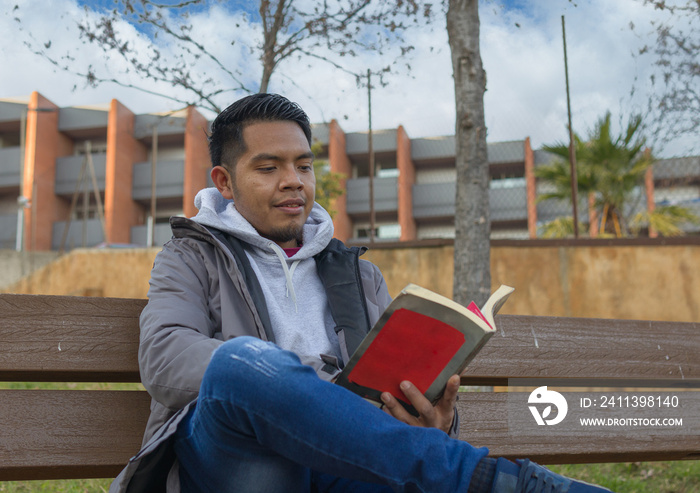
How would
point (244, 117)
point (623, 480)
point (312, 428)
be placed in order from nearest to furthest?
point (312, 428), point (244, 117), point (623, 480)

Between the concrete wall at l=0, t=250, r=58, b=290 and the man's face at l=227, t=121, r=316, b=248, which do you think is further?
Answer: the concrete wall at l=0, t=250, r=58, b=290

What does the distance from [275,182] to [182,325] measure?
734 mm

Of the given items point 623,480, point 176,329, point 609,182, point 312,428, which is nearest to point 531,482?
point 312,428

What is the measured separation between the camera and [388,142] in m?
27.4

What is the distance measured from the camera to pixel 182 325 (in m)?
1.87


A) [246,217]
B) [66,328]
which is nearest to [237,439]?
[66,328]

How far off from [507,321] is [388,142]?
25.3m

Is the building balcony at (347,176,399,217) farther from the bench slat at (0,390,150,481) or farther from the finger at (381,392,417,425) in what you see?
the finger at (381,392,417,425)

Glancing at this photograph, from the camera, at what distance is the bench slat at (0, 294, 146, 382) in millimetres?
2012

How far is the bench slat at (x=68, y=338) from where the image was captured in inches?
79.2

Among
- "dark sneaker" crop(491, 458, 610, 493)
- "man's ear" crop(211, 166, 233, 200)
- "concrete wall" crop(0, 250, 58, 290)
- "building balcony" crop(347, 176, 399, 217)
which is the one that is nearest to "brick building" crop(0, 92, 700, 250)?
"building balcony" crop(347, 176, 399, 217)

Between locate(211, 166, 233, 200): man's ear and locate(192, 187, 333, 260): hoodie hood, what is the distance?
0.03 meters

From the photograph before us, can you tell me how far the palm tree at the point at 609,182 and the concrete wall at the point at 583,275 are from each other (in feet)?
21.2

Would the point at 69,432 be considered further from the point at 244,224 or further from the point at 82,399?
the point at 244,224
